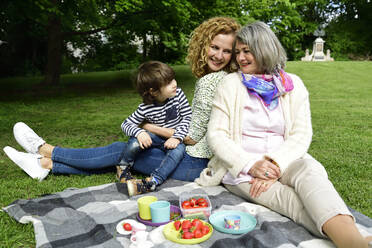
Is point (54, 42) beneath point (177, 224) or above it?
above

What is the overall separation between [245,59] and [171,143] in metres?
1.04

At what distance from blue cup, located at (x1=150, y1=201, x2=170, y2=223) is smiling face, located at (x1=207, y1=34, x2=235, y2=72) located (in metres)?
1.42

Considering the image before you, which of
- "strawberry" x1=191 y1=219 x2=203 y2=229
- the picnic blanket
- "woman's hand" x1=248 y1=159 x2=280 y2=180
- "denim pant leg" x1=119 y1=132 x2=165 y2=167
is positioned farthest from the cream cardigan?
"denim pant leg" x1=119 y1=132 x2=165 y2=167

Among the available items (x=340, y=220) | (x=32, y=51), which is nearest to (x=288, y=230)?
(x=340, y=220)

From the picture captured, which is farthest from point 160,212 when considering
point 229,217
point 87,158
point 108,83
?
point 108,83

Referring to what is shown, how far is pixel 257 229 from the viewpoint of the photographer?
246cm

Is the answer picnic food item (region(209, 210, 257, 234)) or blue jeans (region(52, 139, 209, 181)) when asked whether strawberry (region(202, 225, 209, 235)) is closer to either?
picnic food item (region(209, 210, 257, 234))

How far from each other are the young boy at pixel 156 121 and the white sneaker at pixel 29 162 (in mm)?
910

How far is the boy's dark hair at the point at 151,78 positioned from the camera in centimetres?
331

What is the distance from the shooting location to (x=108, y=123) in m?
7.20

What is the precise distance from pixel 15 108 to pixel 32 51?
12433 mm

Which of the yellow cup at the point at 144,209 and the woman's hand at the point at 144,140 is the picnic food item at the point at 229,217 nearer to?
the yellow cup at the point at 144,209

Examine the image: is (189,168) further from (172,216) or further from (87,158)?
(87,158)

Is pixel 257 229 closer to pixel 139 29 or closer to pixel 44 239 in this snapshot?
pixel 44 239
